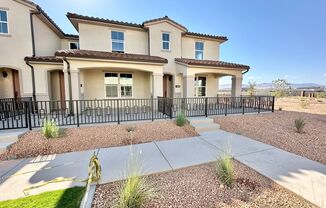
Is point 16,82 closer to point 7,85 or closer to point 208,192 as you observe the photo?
point 7,85

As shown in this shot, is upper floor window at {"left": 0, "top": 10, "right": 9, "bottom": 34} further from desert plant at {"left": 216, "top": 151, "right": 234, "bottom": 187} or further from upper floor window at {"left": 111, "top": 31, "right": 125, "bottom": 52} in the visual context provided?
desert plant at {"left": 216, "top": 151, "right": 234, "bottom": 187}

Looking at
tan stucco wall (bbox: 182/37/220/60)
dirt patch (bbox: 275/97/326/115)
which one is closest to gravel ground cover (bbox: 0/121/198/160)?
tan stucco wall (bbox: 182/37/220/60)

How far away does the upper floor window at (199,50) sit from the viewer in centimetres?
1379

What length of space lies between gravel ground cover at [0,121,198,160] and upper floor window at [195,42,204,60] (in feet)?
28.0

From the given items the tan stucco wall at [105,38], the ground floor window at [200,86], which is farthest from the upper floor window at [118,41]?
the ground floor window at [200,86]

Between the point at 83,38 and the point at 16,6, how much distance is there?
3890mm

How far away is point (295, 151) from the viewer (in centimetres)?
513

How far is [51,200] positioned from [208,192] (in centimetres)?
294

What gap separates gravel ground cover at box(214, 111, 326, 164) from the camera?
17.3ft

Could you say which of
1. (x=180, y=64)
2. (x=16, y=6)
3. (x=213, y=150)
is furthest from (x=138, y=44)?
(x=213, y=150)

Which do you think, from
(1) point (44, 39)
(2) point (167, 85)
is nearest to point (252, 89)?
(2) point (167, 85)

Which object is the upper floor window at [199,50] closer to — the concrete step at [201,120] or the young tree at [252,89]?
the concrete step at [201,120]

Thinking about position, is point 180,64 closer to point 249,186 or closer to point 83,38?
point 83,38

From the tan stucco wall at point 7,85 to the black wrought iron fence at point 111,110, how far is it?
104 inches
